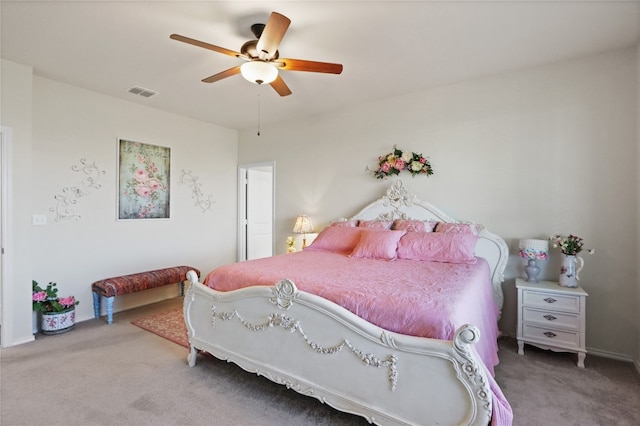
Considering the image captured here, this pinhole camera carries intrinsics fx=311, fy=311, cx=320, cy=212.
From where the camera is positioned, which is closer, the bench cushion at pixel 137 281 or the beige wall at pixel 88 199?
the beige wall at pixel 88 199

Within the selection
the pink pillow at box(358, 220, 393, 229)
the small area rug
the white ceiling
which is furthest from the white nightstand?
the small area rug

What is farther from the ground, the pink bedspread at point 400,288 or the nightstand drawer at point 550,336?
the pink bedspread at point 400,288

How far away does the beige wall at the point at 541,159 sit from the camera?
8.70 ft

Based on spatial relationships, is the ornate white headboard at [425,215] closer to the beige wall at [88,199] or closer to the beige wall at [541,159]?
the beige wall at [541,159]

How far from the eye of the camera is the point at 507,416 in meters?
1.37

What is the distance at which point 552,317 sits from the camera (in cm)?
258

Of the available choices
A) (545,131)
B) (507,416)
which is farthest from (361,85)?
(507,416)

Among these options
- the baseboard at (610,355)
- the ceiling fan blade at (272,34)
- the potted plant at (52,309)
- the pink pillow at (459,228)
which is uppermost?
the ceiling fan blade at (272,34)

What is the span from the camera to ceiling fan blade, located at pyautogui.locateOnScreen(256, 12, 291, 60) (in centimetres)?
188

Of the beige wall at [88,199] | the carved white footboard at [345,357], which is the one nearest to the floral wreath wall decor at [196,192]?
the beige wall at [88,199]

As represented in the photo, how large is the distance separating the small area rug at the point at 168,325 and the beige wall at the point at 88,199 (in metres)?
0.64

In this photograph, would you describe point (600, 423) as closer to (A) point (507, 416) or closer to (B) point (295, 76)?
(A) point (507, 416)

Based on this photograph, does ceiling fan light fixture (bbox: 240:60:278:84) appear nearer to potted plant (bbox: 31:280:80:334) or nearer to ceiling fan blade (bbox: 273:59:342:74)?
ceiling fan blade (bbox: 273:59:342:74)

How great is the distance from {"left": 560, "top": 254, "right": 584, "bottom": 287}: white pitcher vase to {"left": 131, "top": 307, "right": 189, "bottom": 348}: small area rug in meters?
3.38
